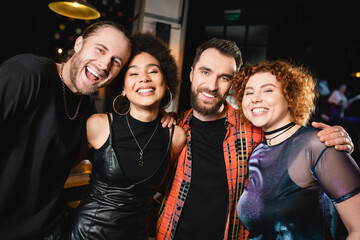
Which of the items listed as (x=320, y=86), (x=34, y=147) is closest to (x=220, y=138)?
(x=34, y=147)

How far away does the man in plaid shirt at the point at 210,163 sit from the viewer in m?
1.79

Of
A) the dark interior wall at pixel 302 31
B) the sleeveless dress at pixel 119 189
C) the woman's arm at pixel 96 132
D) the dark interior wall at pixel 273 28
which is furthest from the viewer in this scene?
the dark interior wall at pixel 302 31

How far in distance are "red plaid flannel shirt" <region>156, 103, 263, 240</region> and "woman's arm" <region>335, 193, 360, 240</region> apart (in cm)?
72

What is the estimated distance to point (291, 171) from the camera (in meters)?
1.38

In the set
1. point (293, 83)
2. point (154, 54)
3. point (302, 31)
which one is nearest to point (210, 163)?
point (293, 83)

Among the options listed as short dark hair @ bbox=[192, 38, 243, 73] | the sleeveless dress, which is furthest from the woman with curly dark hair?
short dark hair @ bbox=[192, 38, 243, 73]

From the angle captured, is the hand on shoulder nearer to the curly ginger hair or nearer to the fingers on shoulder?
the fingers on shoulder

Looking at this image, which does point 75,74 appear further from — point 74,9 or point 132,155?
point 74,9

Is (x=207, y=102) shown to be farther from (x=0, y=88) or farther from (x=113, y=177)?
(x=0, y=88)

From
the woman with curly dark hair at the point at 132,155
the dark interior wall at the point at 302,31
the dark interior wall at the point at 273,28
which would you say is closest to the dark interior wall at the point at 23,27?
the dark interior wall at the point at 273,28

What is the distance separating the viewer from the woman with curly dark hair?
1.54 metres

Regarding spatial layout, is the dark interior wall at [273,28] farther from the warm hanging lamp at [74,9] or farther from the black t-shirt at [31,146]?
the black t-shirt at [31,146]

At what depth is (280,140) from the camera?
1.57 meters

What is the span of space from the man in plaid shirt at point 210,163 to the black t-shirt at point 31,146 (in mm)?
846
